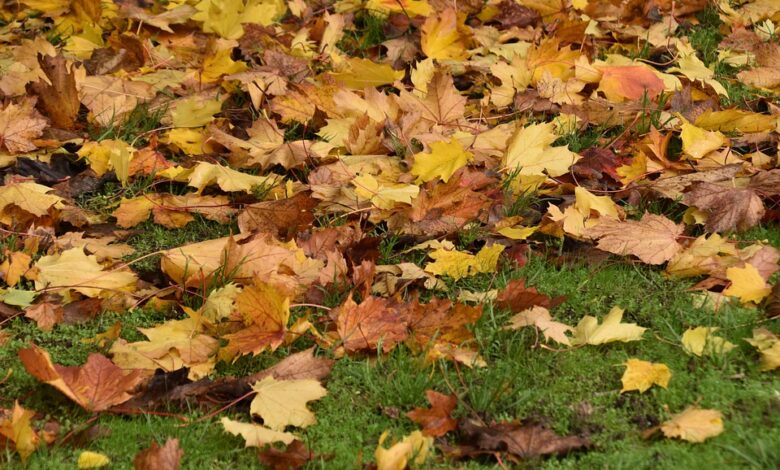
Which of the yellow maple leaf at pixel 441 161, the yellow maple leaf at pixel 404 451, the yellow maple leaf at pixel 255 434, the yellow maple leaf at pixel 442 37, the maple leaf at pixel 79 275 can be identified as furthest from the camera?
the yellow maple leaf at pixel 442 37

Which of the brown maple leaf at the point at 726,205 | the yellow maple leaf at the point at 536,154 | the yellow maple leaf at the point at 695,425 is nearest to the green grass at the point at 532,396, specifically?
the yellow maple leaf at the point at 695,425

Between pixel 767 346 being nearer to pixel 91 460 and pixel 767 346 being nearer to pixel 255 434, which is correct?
pixel 255 434

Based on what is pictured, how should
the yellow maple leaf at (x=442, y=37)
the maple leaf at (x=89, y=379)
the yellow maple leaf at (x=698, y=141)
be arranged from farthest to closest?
1. the yellow maple leaf at (x=442, y=37)
2. the yellow maple leaf at (x=698, y=141)
3. the maple leaf at (x=89, y=379)

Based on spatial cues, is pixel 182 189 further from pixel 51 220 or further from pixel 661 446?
pixel 661 446

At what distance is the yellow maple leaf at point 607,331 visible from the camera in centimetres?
248

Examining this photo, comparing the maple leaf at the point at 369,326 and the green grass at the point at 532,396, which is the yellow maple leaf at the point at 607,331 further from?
the maple leaf at the point at 369,326

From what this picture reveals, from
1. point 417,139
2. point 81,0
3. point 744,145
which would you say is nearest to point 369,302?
point 417,139

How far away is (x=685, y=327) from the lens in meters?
2.54

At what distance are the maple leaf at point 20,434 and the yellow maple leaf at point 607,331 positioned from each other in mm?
1309

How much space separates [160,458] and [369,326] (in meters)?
0.66

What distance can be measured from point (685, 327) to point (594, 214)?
61 cm

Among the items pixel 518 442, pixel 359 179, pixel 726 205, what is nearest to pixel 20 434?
pixel 518 442

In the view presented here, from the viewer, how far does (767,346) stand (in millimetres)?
2354

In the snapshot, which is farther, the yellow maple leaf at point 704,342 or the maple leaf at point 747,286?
the maple leaf at point 747,286
